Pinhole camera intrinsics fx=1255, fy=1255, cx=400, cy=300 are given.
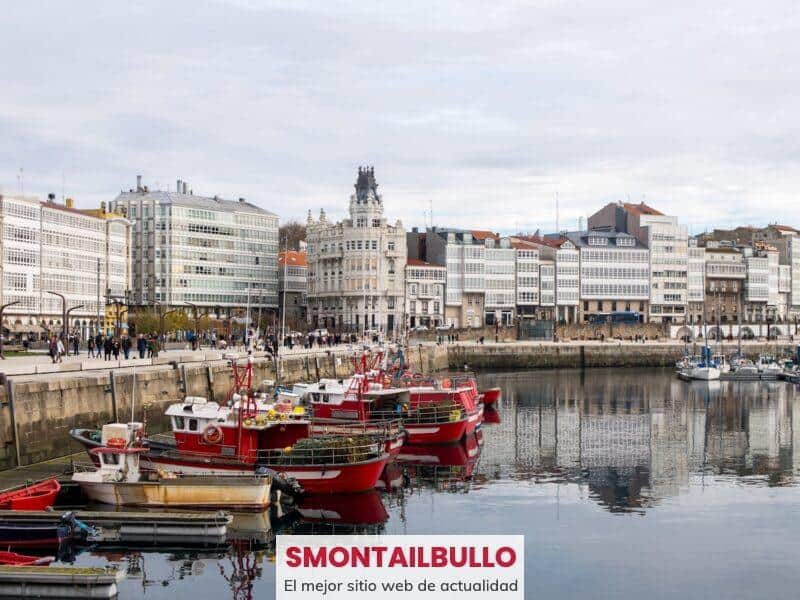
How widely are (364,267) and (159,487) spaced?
11543 cm

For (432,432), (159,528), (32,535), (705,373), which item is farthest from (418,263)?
(32,535)

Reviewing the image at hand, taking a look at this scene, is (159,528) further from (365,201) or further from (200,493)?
(365,201)

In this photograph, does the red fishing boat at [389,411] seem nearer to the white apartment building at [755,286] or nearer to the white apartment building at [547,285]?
the white apartment building at [547,285]

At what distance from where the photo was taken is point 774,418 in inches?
2714

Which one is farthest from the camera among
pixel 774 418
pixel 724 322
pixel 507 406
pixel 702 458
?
pixel 724 322

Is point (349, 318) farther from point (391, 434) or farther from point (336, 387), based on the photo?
point (391, 434)

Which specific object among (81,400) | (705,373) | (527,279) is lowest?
(705,373)

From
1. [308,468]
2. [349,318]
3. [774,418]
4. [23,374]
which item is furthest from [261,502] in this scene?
[349,318]

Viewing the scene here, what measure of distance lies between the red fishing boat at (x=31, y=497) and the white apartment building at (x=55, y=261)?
69403 millimetres

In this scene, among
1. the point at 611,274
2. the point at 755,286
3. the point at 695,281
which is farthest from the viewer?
the point at 755,286

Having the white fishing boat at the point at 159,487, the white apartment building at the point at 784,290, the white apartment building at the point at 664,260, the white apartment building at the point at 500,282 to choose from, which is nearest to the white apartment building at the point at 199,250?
the white apartment building at the point at 500,282

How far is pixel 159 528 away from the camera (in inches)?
1221

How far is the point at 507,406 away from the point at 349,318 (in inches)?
2967

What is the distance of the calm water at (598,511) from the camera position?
95.6ft
